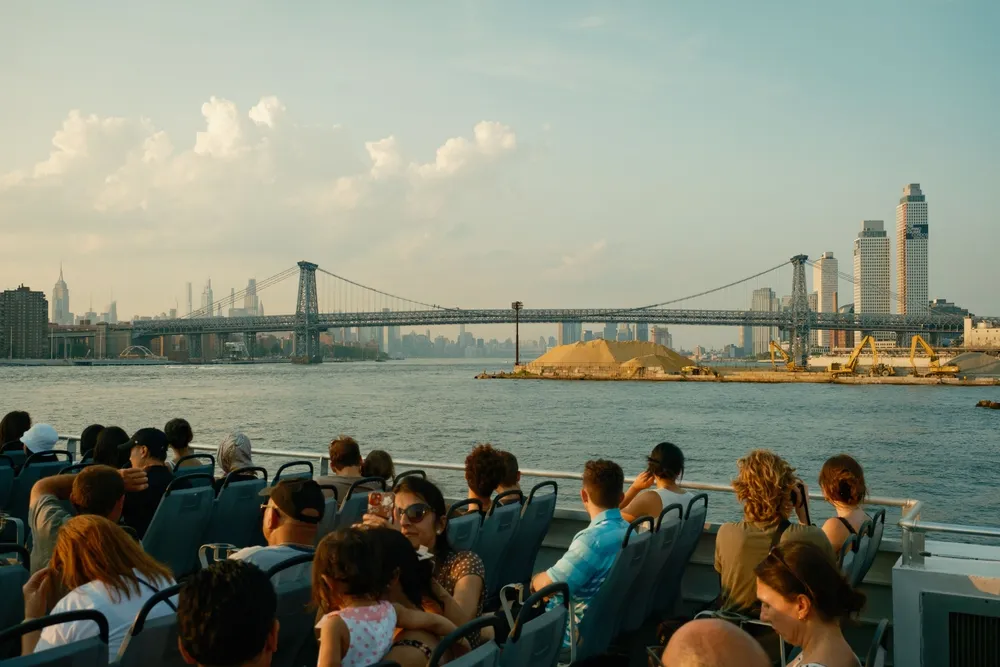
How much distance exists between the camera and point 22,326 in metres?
122

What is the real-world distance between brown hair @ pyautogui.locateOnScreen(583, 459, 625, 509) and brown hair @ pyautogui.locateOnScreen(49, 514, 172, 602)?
1.74m

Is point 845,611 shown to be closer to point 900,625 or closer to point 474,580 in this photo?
point 474,580

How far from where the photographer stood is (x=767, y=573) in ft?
7.31

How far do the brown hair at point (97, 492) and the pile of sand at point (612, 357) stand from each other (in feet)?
314

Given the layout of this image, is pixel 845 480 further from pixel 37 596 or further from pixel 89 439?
pixel 89 439

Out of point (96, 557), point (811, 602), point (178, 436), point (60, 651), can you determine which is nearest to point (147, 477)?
point (178, 436)

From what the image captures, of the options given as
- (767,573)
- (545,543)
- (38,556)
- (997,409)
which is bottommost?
(997,409)

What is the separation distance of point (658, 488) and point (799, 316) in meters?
90.6

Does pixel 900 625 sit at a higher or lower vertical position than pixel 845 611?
lower

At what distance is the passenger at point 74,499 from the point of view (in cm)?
325

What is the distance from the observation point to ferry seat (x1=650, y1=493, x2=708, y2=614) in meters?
4.05

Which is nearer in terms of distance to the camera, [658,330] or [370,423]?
[370,423]

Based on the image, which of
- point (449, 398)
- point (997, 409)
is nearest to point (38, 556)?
point (449, 398)

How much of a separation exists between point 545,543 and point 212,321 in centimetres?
8844
